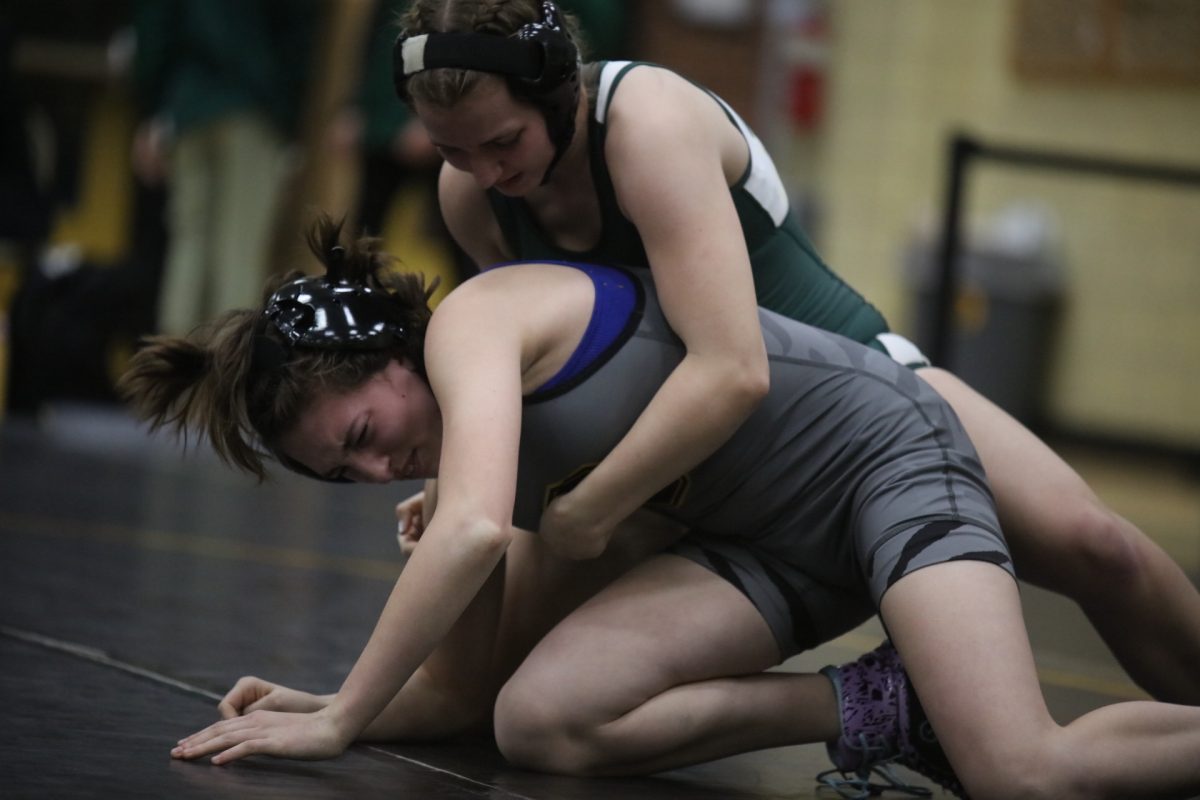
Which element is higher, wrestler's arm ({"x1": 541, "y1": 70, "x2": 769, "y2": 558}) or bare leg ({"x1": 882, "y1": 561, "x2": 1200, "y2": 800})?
wrestler's arm ({"x1": 541, "y1": 70, "x2": 769, "y2": 558})

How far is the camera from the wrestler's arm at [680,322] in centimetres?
212

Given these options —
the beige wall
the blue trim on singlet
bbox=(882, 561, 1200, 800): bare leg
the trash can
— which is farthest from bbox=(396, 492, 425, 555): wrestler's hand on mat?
the trash can

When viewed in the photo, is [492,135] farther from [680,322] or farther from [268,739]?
[268,739]

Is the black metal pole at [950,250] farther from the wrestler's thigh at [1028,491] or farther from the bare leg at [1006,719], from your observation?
the bare leg at [1006,719]

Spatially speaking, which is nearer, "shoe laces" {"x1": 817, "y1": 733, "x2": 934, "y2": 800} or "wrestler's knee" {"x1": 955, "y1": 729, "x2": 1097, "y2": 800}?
"wrestler's knee" {"x1": 955, "y1": 729, "x2": 1097, "y2": 800}

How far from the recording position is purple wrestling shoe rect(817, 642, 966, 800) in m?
2.14

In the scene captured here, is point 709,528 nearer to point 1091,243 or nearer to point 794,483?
point 794,483

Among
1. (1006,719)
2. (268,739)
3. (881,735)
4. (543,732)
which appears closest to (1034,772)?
(1006,719)

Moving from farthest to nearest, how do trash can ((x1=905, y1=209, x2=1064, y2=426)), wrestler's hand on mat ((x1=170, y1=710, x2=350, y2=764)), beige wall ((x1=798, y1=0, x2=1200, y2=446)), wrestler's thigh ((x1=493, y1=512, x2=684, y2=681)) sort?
trash can ((x1=905, y1=209, x2=1064, y2=426)), beige wall ((x1=798, y1=0, x2=1200, y2=446)), wrestler's thigh ((x1=493, y1=512, x2=684, y2=681)), wrestler's hand on mat ((x1=170, y1=710, x2=350, y2=764))

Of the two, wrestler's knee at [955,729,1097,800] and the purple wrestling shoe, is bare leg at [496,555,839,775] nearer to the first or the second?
the purple wrestling shoe

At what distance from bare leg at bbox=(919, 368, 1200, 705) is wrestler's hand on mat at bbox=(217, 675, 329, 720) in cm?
89

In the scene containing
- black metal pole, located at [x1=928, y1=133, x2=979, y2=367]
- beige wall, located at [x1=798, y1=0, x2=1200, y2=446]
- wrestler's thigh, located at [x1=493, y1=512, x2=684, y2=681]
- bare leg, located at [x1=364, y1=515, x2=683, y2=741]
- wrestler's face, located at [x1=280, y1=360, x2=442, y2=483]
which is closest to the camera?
wrestler's face, located at [x1=280, y1=360, x2=442, y2=483]

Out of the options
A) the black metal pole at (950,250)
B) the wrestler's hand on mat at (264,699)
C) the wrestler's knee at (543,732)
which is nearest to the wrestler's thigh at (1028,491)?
the wrestler's knee at (543,732)

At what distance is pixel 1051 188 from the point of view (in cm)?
738
